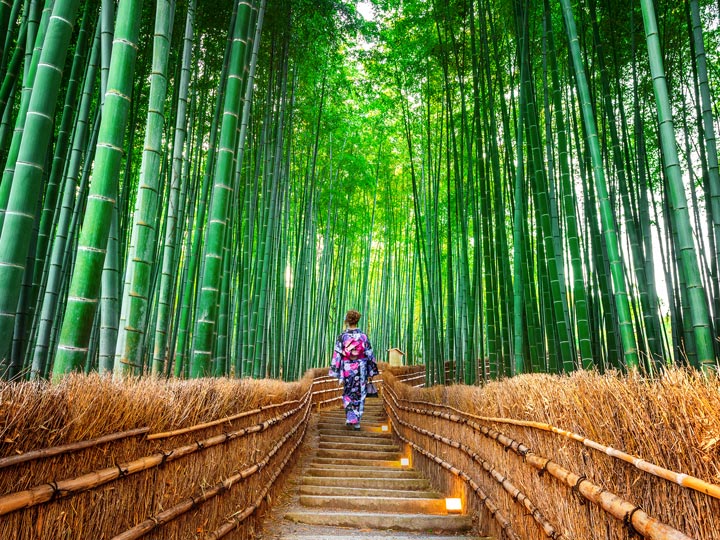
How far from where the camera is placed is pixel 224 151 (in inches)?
113

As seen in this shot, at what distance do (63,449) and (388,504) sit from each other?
2.22 metres

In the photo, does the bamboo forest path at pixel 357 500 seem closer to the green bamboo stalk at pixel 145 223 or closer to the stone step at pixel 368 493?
the stone step at pixel 368 493

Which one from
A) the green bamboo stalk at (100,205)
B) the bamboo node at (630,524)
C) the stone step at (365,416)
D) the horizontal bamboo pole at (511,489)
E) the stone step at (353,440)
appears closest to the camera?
the bamboo node at (630,524)

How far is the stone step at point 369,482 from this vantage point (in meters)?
3.64

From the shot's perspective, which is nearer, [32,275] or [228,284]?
[32,275]

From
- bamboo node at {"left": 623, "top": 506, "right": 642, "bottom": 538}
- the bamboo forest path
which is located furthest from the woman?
bamboo node at {"left": 623, "top": 506, "right": 642, "bottom": 538}

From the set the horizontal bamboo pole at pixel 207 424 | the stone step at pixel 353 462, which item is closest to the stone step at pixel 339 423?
the stone step at pixel 353 462

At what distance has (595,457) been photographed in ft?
4.81

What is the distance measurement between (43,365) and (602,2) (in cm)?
463

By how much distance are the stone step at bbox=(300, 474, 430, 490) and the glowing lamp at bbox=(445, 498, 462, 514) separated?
2.18 ft

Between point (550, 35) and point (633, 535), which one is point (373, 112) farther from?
point (633, 535)

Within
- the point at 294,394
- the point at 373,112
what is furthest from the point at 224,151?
the point at 373,112

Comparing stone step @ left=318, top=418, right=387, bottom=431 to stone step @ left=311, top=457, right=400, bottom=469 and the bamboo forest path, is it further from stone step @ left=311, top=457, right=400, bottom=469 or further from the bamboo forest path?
stone step @ left=311, top=457, right=400, bottom=469

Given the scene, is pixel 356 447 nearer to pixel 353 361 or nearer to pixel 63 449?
pixel 353 361
